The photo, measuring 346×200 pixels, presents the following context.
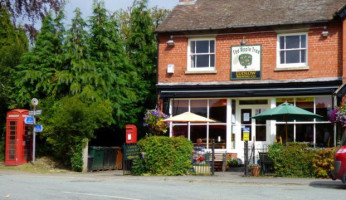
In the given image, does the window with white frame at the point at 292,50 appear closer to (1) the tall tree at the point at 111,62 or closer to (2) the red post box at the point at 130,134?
(2) the red post box at the point at 130,134

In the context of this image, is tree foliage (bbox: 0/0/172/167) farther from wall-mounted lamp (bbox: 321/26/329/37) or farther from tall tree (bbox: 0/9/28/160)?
wall-mounted lamp (bbox: 321/26/329/37)

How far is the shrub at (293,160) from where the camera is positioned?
1735 cm

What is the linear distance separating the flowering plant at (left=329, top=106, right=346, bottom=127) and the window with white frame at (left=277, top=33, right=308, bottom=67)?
2.69m

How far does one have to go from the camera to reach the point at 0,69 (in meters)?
26.1

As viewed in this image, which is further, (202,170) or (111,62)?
(111,62)

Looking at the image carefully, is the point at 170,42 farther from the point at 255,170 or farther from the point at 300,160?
the point at 300,160

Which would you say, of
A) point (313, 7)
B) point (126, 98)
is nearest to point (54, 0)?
point (126, 98)

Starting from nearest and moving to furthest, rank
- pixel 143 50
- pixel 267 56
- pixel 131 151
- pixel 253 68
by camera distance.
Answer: pixel 131 151 < pixel 267 56 < pixel 253 68 < pixel 143 50

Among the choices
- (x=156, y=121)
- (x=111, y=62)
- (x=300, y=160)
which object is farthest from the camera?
(x=111, y=62)

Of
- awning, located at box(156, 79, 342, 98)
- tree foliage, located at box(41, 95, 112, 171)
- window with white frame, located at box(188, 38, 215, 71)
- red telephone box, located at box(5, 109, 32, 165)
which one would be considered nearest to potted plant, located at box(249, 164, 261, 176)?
awning, located at box(156, 79, 342, 98)

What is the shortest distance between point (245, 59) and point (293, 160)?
6.79 meters

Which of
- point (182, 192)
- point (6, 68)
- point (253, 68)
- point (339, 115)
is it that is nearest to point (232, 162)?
point (253, 68)

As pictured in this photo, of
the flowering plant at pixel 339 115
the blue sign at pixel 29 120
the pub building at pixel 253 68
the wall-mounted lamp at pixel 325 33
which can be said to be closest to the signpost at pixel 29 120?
the blue sign at pixel 29 120

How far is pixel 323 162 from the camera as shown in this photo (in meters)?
17.1
